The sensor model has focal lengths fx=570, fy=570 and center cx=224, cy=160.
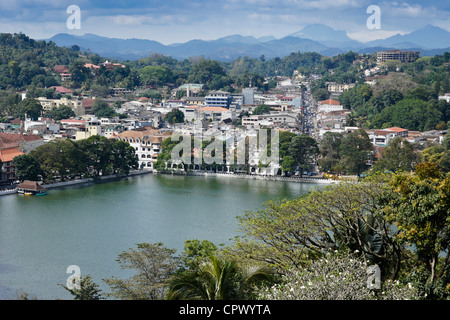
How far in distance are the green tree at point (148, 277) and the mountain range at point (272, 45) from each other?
39107 mm

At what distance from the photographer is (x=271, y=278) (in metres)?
3.36

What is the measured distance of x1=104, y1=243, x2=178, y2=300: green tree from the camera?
14.1ft

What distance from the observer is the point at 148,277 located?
458cm

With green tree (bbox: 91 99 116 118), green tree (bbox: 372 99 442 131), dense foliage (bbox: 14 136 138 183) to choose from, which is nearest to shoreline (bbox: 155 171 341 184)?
dense foliage (bbox: 14 136 138 183)

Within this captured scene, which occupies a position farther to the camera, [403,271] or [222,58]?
[222,58]

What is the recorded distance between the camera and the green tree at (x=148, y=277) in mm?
4293

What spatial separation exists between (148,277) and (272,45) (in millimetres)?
88011

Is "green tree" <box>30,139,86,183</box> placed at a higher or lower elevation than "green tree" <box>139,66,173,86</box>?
lower

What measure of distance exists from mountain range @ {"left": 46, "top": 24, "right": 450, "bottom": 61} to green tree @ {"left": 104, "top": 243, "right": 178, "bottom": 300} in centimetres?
3911

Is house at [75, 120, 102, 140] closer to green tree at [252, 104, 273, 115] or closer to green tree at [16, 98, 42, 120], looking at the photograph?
green tree at [16, 98, 42, 120]
